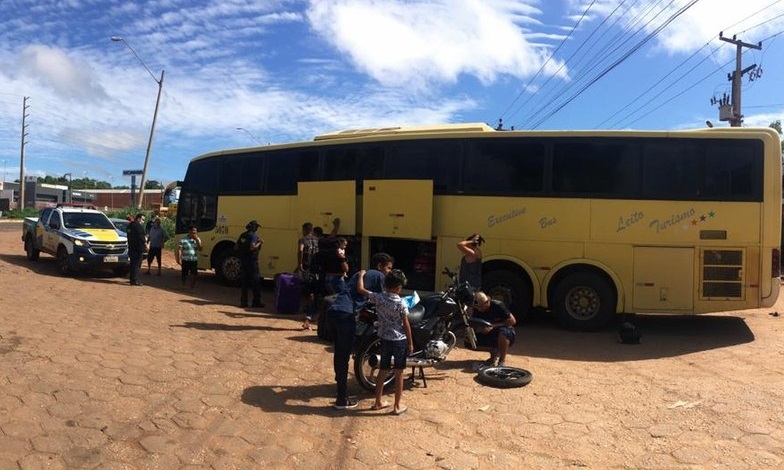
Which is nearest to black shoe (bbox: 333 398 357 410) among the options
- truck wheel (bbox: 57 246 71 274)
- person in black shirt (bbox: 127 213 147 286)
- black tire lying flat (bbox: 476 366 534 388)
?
black tire lying flat (bbox: 476 366 534 388)

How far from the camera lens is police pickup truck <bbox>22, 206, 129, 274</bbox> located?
13898 mm

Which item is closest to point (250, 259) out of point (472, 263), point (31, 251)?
point (472, 263)

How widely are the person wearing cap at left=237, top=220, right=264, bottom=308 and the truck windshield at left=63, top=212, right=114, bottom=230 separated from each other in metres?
6.88

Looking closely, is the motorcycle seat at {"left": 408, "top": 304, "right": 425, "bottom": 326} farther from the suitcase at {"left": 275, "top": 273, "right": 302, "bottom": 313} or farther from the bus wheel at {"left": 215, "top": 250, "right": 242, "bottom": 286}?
the bus wheel at {"left": 215, "top": 250, "right": 242, "bottom": 286}

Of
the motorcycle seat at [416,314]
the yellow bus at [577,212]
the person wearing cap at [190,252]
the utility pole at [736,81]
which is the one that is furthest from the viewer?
the utility pole at [736,81]

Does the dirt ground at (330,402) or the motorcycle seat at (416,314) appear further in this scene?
the motorcycle seat at (416,314)

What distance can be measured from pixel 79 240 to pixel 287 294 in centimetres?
694

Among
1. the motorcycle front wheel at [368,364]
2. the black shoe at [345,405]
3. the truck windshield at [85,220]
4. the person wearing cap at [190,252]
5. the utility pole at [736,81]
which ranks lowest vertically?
the black shoe at [345,405]

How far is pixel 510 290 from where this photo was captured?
31.3ft

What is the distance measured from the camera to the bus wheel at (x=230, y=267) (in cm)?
1336

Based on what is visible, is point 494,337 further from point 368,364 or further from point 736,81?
point 736,81

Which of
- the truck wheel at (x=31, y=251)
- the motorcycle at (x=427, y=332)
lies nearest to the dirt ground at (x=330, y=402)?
the motorcycle at (x=427, y=332)

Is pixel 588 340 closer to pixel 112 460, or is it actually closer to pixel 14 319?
pixel 112 460

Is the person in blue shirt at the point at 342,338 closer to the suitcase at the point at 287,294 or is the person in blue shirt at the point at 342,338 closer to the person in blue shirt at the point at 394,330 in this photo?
the person in blue shirt at the point at 394,330
